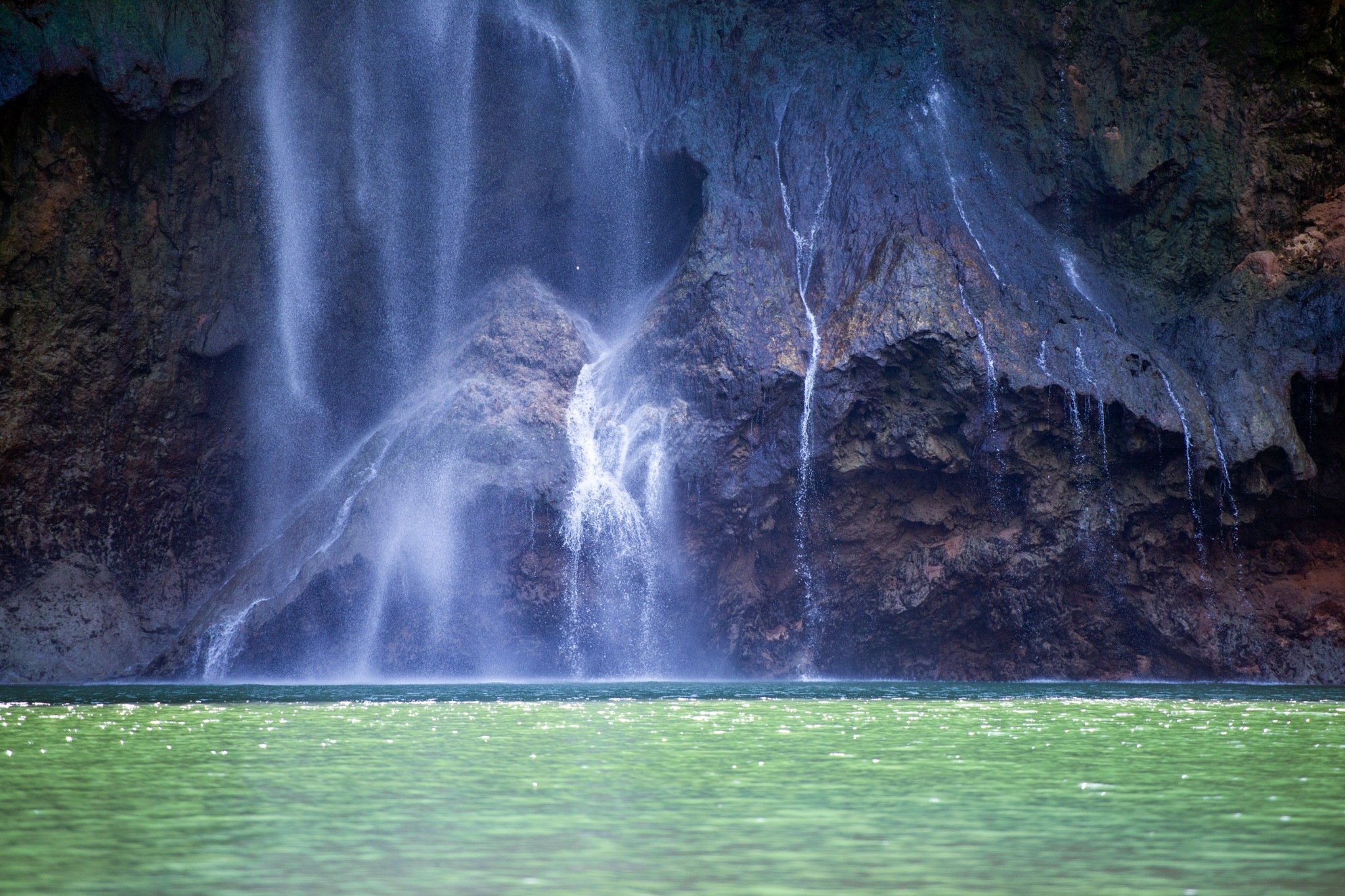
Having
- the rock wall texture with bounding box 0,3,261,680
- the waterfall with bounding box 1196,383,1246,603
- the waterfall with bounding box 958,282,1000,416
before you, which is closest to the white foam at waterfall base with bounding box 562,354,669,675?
the waterfall with bounding box 958,282,1000,416

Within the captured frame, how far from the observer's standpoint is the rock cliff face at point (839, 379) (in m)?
32.2

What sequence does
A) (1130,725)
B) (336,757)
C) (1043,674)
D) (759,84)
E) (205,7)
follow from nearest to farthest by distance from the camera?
(336,757) < (1130,725) < (1043,674) < (205,7) < (759,84)

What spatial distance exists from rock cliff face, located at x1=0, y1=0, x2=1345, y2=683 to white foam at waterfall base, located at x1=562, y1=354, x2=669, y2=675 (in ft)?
1.70

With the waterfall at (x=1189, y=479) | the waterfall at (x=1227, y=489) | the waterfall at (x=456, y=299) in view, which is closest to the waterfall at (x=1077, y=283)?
the waterfall at (x=1189, y=479)

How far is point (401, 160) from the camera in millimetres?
39594

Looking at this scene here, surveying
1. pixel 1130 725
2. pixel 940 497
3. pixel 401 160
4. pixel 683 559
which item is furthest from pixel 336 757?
pixel 401 160

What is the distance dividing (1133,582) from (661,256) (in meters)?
17.7

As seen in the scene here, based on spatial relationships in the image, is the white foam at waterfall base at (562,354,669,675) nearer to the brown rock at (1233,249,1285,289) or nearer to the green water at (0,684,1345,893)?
the green water at (0,684,1345,893)

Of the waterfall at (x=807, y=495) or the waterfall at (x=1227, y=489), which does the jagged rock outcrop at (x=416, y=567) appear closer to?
the waterfall at (x=807, y=495)

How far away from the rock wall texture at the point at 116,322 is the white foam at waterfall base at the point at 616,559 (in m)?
12.1

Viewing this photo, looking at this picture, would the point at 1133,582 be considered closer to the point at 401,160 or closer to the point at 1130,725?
the point at 1130,725

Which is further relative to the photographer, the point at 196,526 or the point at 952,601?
the point at 196,526

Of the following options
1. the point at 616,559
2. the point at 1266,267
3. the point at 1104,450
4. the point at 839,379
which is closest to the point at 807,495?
the point at 839,379

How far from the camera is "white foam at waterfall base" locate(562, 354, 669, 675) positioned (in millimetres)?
32031
